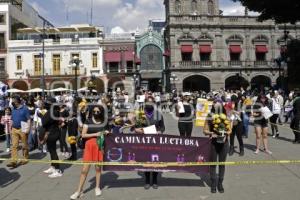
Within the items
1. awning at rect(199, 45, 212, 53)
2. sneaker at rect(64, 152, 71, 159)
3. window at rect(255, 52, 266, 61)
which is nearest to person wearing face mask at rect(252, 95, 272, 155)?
sneaker at rect(64, 152, 71, 159)

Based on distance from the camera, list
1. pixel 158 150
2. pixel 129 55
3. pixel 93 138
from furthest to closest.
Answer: pixel 129 55
pixel 158 150
pixel 93 138

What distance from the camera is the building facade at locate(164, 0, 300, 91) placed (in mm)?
48438

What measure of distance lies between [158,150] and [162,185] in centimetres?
74

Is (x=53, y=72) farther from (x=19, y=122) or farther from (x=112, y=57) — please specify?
(x=19, y=122)

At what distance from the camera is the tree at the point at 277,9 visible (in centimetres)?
2333

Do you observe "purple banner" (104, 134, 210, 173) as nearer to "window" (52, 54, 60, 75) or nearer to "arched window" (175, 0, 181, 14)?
"arched window" (175, 0, 181, 14)

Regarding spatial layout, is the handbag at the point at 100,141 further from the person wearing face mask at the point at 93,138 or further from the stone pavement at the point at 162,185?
the stone pavement at the point at 162,185

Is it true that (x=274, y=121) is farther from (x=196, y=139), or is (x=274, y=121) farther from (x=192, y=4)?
(x=192, y=4)

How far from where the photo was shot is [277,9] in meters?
24.1

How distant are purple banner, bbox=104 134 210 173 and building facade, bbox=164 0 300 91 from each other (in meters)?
39.9

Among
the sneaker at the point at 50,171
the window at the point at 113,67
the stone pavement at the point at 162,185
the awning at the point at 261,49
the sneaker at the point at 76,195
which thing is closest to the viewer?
the sneaker at the point at 76,195

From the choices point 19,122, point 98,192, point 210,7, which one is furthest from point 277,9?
point 210,7

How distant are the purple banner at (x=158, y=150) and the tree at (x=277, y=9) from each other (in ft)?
57.3

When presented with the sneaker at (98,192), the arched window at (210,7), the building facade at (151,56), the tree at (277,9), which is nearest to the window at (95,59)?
the building facade at (151,56)
